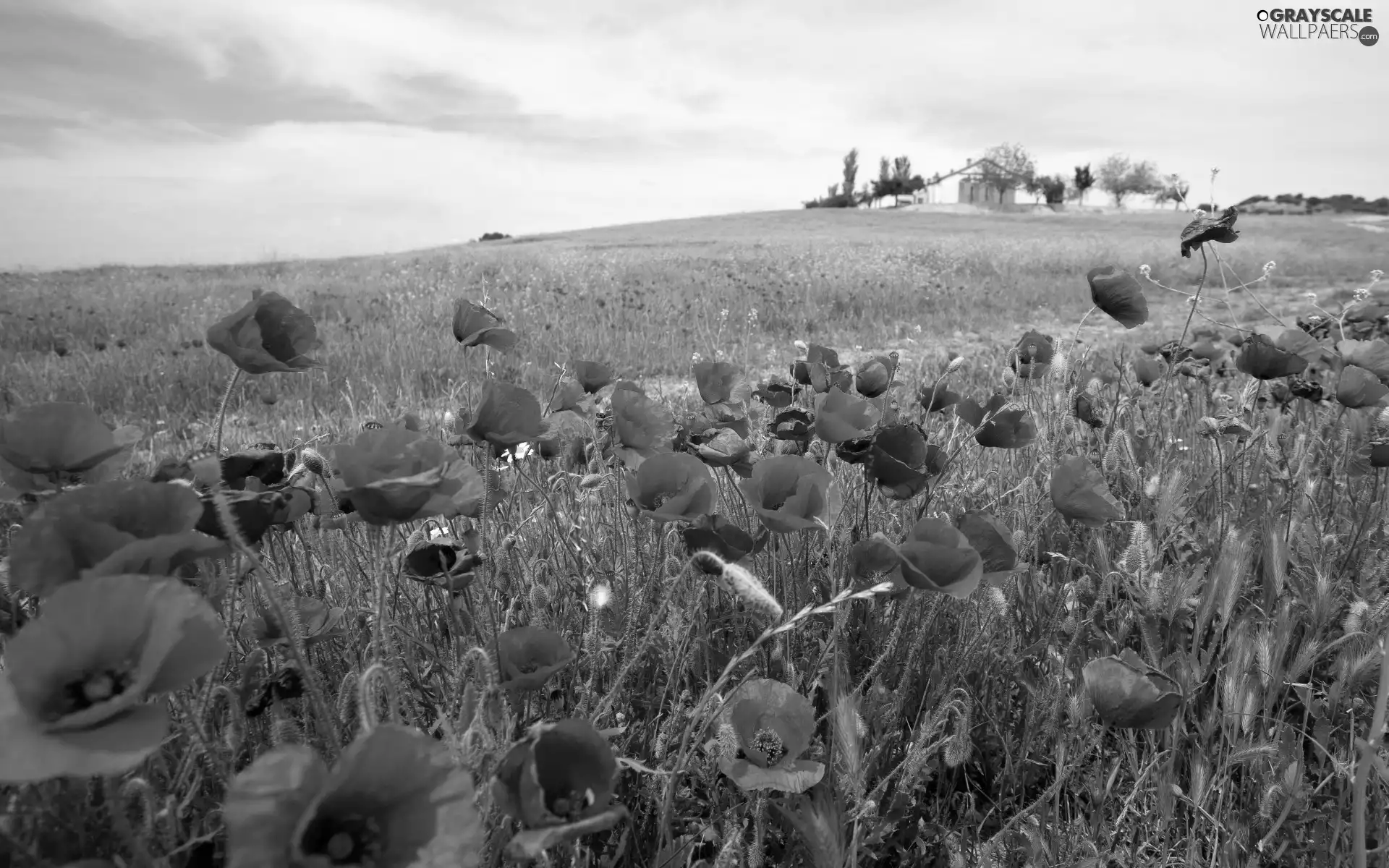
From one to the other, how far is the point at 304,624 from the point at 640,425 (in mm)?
670

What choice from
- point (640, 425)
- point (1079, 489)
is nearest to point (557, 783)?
point (640, 425)

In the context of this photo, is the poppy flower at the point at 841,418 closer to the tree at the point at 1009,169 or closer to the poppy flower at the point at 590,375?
the poppy flower at the point at 590,375

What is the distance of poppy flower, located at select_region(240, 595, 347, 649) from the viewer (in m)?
1.07

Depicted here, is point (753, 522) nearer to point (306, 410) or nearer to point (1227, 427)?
point (1227, 427)

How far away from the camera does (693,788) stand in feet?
4.36

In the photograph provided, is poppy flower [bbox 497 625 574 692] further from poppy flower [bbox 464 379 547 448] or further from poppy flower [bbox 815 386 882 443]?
poppy flower [bbox 815 386 882 443]

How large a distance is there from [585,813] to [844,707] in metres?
0.44

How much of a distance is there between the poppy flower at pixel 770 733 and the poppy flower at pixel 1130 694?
0.39 m

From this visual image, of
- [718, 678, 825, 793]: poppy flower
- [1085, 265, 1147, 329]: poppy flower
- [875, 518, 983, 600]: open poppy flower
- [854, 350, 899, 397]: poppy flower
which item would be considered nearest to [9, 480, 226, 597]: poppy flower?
[718, 678, 825, 793]: poppy flower

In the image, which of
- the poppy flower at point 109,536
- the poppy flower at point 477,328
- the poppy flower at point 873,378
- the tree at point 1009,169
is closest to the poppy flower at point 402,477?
the poppy flower at point 109,536

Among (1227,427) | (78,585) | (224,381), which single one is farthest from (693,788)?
(224,381)

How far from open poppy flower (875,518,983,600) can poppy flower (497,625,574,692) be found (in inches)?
17.4

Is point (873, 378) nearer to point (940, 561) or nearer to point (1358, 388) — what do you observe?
point (940, 561)

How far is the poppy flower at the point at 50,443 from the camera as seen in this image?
0.88m
